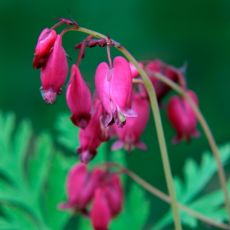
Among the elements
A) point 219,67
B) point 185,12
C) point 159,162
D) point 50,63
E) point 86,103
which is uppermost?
point 50,63

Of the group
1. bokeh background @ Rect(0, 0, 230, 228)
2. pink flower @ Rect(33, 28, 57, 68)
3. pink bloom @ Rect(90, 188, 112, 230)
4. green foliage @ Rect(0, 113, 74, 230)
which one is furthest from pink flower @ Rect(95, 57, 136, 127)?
bokeh background @ Rect(0, 0, 230, 228)

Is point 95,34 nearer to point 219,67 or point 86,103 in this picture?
point 86,103

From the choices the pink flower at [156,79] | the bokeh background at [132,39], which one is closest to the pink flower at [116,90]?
the pink flower at [156,79]

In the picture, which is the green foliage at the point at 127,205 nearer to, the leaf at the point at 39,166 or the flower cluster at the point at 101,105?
the leaf at the point at 39,166

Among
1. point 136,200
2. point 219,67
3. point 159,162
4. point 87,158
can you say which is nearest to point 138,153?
point 159,162

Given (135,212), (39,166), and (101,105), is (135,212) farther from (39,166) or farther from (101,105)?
(101,105)
